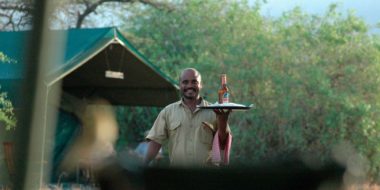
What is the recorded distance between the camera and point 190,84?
496cm

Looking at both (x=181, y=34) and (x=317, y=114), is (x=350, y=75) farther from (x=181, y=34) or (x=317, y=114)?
(x=181, y=34)

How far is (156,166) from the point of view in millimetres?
1620

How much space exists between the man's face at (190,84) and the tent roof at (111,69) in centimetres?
770

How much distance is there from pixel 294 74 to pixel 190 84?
14570 millimetres

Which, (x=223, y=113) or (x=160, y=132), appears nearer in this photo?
(x=223, y=113)

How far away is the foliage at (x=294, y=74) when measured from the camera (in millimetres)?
18828

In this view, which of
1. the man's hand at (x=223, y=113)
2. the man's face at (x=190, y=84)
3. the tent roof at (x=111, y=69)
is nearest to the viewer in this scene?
the man's hand at (x=223, y=113)

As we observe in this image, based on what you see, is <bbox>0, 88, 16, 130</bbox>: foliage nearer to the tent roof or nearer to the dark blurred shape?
the dark blurred shape

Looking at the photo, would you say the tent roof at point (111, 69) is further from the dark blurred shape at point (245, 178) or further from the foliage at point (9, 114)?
the dark blurred shape at point (245, 178)

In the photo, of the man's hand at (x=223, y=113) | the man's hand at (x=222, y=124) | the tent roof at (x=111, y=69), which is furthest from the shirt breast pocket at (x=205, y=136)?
the tent roof at (x=111, y=69)

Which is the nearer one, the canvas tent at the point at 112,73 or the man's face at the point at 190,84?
the man's face at the point at 190,84

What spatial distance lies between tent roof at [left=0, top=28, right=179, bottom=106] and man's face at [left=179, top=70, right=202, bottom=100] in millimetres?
A: 7698

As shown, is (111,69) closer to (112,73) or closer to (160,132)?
(112,73)

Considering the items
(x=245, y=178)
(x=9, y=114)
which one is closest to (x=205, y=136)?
(x=9, y=114)
